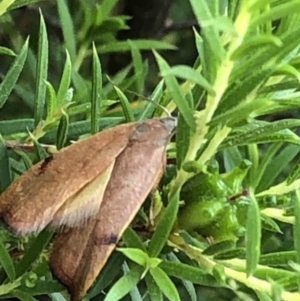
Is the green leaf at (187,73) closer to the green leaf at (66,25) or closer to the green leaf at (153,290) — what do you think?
the green leaf at (153,290)

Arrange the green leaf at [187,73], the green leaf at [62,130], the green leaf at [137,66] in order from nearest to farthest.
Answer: the green leaf at [187,73]
the green leaf at [62,130]
the green leaf at [137,66]

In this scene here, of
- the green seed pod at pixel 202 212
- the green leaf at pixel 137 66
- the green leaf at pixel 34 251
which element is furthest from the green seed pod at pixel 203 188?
the green leaf at pixel 137 66

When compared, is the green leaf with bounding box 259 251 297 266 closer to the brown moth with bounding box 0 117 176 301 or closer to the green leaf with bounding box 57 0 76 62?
the brown moth with bounding box 0 117 176 301

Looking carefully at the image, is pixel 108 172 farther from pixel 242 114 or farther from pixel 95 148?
pixel 242 114

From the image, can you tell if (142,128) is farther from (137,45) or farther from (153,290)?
(137,45)

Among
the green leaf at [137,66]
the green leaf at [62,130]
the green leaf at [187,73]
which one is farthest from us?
the green leaf at [137,66]

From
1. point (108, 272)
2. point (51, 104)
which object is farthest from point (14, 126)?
point (108, 272)

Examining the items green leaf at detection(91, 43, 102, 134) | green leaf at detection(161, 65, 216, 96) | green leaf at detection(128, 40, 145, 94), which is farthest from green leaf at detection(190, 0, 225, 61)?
green leaf at detection(128, 40, 145, 94)
